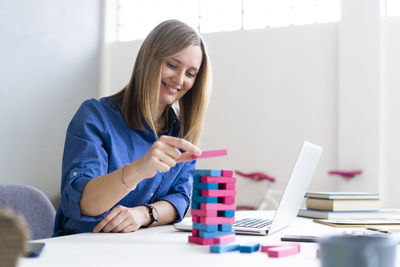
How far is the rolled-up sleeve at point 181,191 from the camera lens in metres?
1.59

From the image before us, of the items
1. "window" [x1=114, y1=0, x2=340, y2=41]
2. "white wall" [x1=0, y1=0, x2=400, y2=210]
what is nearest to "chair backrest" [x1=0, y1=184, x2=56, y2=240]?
"white wall" [x1=0, y1=0, x2=400, y2=210]

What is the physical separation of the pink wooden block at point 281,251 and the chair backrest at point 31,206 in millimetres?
1015

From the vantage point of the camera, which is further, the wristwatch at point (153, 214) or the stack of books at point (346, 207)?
the stack of books at point (346, 207)

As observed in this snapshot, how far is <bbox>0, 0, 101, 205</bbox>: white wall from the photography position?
13.6ft

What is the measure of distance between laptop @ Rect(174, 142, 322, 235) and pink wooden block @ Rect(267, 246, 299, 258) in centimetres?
23

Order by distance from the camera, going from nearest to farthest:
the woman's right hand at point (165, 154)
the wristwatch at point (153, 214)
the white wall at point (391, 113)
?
the woman's right hand at point (165, 154), the wristwatch at point (153, 214), the white wall at point (391, 113)

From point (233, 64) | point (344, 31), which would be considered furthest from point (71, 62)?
point (344, 31)

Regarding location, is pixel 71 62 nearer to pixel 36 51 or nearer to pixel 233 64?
pixel 36 51

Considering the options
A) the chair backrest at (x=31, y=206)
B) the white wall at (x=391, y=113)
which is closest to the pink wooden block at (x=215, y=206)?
the chair backrest at (x=31, y=206)

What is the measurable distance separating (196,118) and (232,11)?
3660 mm

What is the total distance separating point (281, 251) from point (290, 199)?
39 centimetres

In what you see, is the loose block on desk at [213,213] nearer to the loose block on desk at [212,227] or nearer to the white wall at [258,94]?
the loose block on desk at [212,227]

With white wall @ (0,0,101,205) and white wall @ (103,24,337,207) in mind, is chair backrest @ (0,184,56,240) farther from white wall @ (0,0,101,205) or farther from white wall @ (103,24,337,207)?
white wall @ (103,24,337,207)

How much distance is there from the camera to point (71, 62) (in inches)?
196
